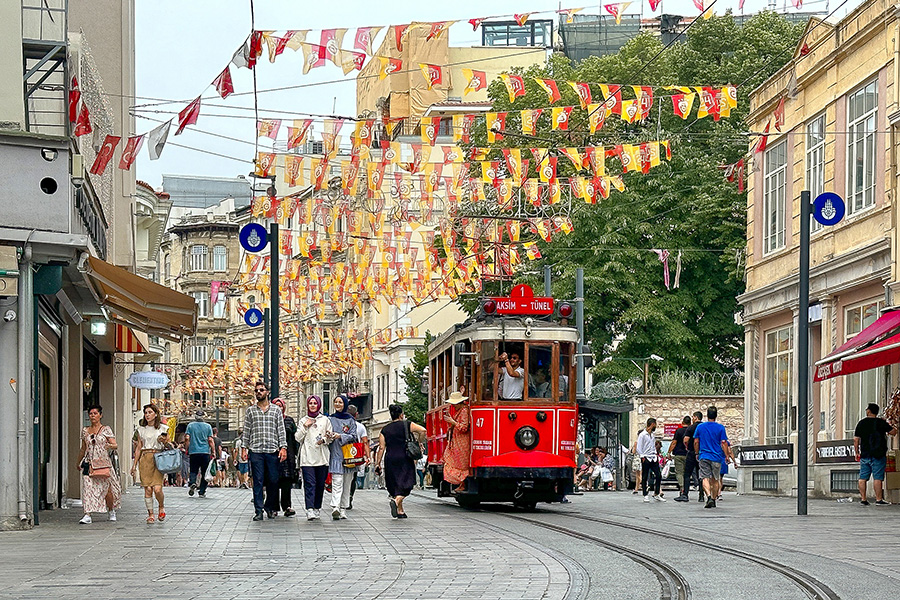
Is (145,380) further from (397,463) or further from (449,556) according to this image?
(449,556)

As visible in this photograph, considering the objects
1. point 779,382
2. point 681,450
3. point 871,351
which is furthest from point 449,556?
point 779,382

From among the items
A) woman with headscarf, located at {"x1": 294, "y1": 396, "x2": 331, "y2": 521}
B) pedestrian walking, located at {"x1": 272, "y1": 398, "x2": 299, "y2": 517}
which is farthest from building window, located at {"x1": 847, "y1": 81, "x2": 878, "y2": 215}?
woman with headscarf, located at {"x1": 294, "y1": 396, "x2": 331, "y2": 521}

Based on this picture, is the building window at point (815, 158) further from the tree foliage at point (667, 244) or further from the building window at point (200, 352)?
the building window at point (200, 352)

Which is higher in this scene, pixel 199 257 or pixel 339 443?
pixel 199 257

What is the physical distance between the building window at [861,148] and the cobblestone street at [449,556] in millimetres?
7263

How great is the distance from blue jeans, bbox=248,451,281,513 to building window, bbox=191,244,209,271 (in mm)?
89730

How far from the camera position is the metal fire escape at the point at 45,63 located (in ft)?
66.4

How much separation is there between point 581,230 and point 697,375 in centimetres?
553

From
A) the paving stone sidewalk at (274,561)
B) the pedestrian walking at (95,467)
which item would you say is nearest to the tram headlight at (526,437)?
the paving stone sidewalk at (274,561)

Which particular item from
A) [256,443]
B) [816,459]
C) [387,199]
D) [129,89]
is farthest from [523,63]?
[256,443]

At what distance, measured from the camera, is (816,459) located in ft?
97.9

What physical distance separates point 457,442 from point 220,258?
87177mm

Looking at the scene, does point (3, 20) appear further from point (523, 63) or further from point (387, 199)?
point (523, 63)

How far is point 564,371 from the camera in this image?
23547 millimetres
